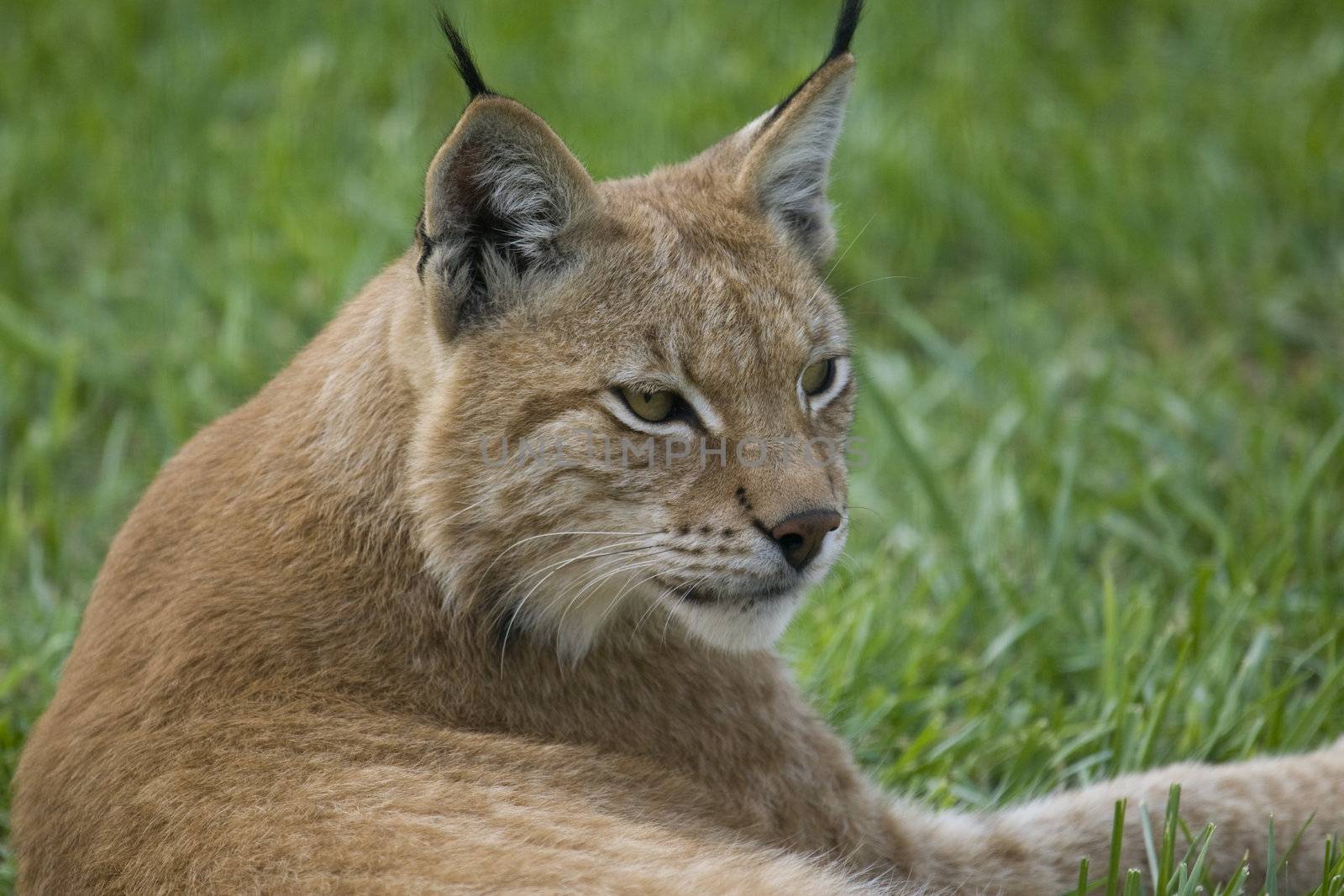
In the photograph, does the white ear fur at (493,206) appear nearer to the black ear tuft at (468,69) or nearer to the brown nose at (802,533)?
the black ear tuft at (468,69)

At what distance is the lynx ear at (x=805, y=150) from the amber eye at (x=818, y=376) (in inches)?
15.6

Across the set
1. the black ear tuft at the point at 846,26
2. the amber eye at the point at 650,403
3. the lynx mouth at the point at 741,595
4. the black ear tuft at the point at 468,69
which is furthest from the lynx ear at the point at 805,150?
the lynx mouth at the point at 741,595

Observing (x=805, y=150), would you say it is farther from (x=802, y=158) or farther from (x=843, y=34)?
(x=843, y=34)

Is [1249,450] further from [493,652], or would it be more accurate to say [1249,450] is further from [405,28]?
[405,28]

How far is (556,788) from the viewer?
3160mm

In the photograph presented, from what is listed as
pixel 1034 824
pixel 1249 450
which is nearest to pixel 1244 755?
pixel 1034 824

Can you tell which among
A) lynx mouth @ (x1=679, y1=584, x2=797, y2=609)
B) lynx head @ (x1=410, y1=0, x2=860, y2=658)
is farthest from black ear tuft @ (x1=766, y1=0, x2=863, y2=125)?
lynx mouth @ (x1=679, y1=584, x2=797, y2=609)

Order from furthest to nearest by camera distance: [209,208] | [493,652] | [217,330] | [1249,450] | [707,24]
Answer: [707,24], [209,208], [217,330], [1249,450], [493,652]

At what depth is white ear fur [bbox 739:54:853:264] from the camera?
3.74m

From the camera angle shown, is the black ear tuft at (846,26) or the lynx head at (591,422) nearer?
the lynx head at (591,422)

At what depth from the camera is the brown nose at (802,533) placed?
333 centimetres

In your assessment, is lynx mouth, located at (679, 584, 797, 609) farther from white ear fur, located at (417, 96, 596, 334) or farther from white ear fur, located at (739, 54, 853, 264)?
white ear fur, located at (739, 54, 853, 264)

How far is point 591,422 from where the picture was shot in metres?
3.39

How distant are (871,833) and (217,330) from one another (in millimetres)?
4160
